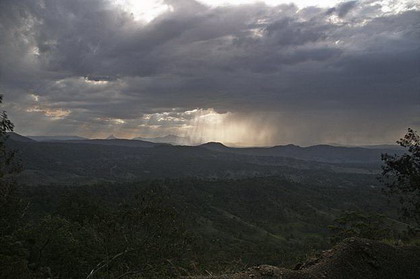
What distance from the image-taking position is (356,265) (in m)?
11.8

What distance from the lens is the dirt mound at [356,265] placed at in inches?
426

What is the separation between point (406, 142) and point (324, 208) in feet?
420

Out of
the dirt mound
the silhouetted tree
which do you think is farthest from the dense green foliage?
the silhouetted tree

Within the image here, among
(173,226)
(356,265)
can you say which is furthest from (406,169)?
(173,226)

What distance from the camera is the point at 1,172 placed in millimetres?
17953

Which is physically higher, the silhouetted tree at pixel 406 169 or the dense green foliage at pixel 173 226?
the silhouetted tree at pixel 406 169

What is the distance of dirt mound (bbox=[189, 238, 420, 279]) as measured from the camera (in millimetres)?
10828

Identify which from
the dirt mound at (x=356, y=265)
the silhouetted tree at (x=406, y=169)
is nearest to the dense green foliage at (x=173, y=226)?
the dirt mound at (x=356, y=265)

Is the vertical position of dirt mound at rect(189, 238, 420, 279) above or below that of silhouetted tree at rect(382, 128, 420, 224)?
below

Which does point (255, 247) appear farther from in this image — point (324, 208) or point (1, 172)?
point (1, 172)

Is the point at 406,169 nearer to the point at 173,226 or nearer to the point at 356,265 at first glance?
the point at 356,265

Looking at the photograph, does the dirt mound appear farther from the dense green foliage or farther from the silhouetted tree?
the silhouetted tree

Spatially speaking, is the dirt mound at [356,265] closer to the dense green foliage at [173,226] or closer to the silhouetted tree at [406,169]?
the dense green foliage at [173,226]

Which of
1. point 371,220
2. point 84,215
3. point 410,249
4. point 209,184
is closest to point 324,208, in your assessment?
point 209,184
